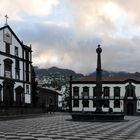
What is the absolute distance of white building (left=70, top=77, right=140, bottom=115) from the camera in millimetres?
100812

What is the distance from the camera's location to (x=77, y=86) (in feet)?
340

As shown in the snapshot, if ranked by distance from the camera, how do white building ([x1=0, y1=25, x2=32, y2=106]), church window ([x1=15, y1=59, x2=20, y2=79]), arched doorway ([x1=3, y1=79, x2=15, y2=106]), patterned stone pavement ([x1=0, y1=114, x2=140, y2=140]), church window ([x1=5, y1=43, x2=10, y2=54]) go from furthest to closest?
church window ([x1=15, y1=59, x2=20, y2=79]) → church window ([x1=5, y1=43, x2=10, y2=54]) → white building ([x1=0, y1=25, x2=32, y2=106]) → arched doorway ([x1=3, y1=79, x2=15, y2=106]) → patterned stone pavement ([x1=0, y1=114, x2=140, y2=140])

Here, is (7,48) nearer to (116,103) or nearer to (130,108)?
(116,103)

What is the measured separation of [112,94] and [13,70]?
3654cm

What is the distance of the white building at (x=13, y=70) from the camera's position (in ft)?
221

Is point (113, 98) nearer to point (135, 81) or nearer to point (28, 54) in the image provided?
point (135, 81)

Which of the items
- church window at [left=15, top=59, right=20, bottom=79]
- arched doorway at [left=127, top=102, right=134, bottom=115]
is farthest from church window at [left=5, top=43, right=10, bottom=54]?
arched doorway at [left=127, top=102, right=134, bottom=115]

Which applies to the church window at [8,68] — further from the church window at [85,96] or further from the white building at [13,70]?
the church window at [85,96]

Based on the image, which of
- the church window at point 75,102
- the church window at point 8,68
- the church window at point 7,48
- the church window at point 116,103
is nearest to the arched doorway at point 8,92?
the church window at point 8,68

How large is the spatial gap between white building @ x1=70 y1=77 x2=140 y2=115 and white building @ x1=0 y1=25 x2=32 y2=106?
2756 centimetres

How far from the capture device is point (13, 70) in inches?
2803

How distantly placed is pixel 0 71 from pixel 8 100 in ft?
16.3

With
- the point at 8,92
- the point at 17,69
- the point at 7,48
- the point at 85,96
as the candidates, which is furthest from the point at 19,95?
the point at 85,96

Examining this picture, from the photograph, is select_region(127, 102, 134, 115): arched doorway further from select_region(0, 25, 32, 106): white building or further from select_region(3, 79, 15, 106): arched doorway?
select_region(3, 79, 15, 106): arched doorway
